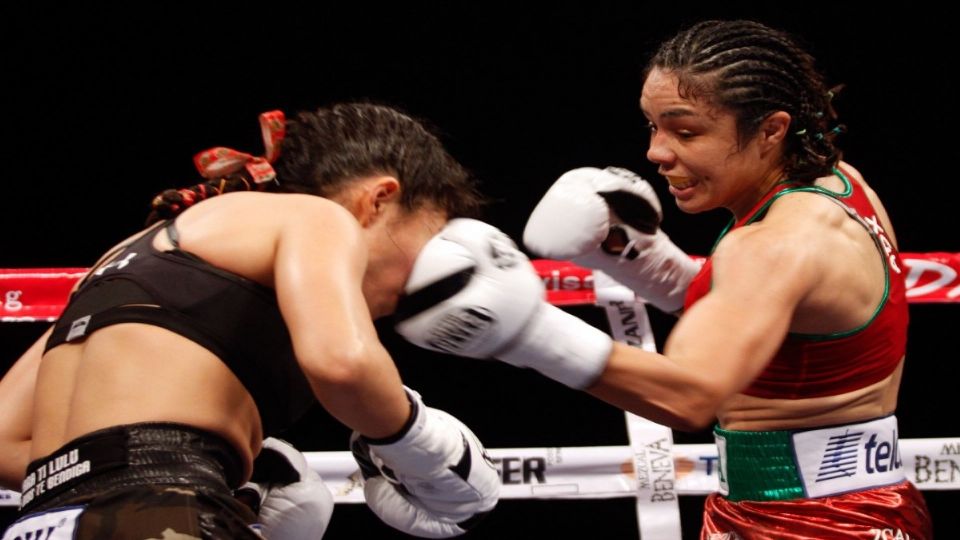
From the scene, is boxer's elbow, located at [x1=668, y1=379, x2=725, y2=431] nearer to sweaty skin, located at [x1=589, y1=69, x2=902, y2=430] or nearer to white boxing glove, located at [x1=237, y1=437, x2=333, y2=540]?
sweaty skin, located at [x1=589, y1=69, x2=902, y2=430]

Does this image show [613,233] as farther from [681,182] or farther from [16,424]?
[16,424]

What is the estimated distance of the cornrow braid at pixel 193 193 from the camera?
142 cm

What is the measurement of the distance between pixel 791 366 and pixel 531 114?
7.43 ft

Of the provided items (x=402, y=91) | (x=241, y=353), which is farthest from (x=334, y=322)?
(x=402, y=91)

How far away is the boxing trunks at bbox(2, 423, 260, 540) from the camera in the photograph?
113 cm

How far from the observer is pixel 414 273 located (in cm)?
135

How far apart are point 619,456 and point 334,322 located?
139 centimetres

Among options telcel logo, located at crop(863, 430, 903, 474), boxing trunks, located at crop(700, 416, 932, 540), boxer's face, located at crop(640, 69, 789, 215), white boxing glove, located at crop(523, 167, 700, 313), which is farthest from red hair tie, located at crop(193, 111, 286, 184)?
telcel logo, located at crop(863, 430, 903, 474)

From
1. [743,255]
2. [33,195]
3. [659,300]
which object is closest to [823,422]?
[743,255]

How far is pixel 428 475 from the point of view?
133 cm

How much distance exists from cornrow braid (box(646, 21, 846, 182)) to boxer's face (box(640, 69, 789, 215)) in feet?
0.06

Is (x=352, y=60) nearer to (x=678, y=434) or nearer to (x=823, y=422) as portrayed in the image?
(x=678, y=434)

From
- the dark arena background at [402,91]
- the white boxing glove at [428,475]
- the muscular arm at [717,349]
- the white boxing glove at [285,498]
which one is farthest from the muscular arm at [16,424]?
the dark arena background at [402,91]

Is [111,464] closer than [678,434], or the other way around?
[111,464]
